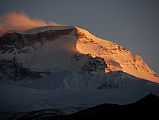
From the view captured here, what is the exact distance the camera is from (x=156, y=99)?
117 m

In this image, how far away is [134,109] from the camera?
4491 inches

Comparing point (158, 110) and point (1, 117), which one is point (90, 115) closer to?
point (158, 110)

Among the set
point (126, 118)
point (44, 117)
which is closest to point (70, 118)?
point (126, 118)

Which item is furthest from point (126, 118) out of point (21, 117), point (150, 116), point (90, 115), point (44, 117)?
point (21, 117)

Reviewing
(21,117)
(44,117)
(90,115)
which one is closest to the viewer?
(90,115)

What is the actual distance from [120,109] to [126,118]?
8.39 metres

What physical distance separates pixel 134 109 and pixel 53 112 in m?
72.6

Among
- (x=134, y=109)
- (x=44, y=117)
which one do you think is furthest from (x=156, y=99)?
(x=44, y=117)

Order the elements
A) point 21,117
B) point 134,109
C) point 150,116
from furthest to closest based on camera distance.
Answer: point 21,117
point 134,109
point 150,116

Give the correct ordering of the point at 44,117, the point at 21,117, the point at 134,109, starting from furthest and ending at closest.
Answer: the point at 21,117
the point at 44,117
the point at 134,109

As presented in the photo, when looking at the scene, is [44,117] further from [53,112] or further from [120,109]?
[120,109]

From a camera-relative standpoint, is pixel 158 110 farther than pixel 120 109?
No

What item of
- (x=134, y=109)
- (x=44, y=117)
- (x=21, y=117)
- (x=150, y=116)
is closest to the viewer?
(x=150, y=116)

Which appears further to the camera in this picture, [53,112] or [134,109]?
[53,112]
